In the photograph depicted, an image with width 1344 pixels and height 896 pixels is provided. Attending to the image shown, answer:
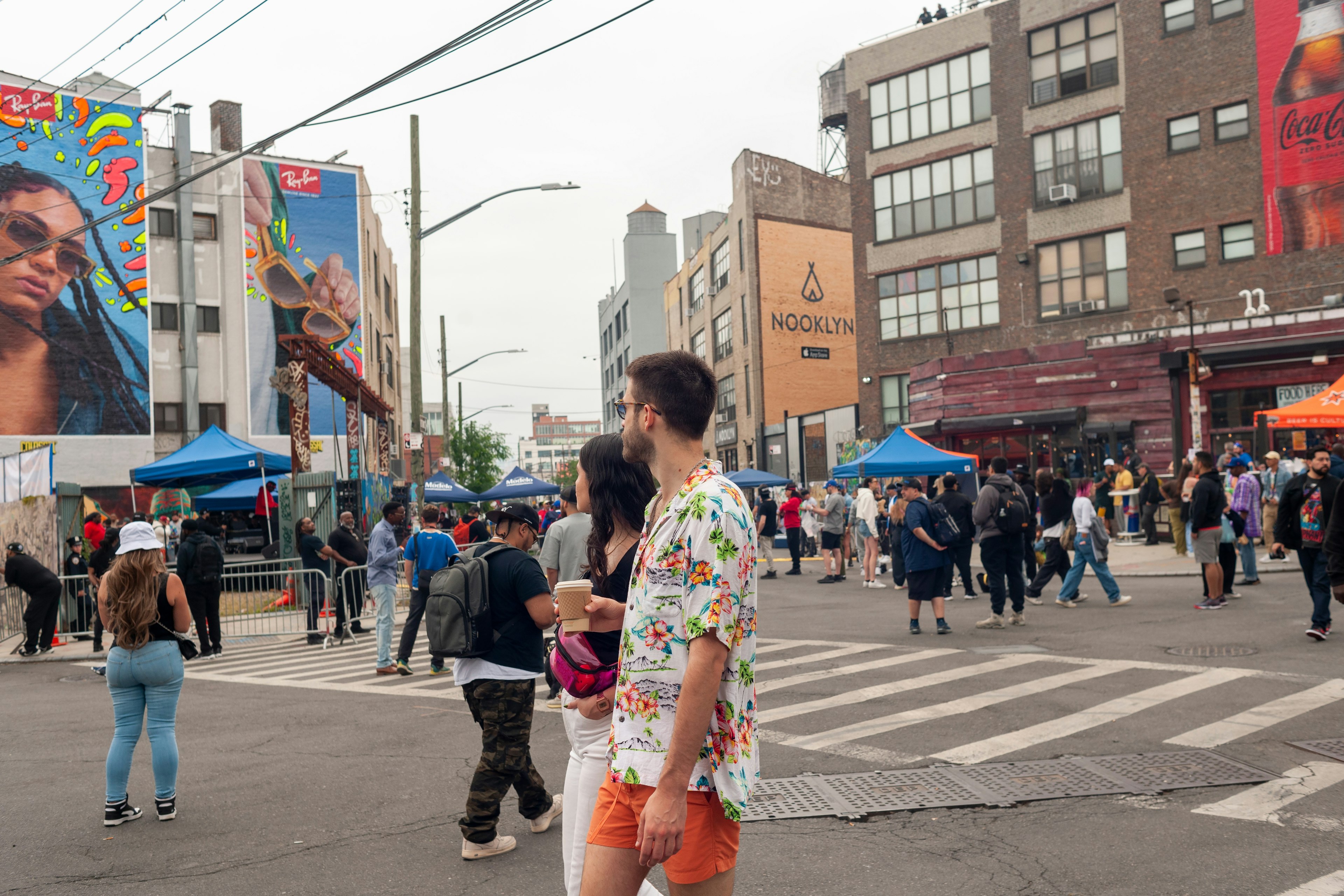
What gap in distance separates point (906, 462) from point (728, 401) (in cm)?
3350

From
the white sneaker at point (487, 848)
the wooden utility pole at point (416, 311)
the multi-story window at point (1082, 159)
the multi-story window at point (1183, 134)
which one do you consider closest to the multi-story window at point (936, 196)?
the multi-story window at point (1082, 159)

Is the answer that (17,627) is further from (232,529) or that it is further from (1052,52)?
(1052,52)

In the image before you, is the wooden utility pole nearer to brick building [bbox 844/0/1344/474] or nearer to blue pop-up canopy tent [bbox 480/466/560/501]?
blue pop-up canopy tent [bbox 480/466/560/501]

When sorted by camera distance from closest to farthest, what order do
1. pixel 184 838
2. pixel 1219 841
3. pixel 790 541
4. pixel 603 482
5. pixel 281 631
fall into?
pixel 603 482, pixel 1219 841, pixel 184 838, pixel 281 631, pixel 790 541

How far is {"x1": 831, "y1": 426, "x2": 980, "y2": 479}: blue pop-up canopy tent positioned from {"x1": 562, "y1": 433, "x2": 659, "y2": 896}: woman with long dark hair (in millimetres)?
17856

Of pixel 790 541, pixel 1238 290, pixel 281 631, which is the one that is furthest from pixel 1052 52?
pixel 281 631

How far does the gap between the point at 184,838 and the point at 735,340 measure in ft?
157

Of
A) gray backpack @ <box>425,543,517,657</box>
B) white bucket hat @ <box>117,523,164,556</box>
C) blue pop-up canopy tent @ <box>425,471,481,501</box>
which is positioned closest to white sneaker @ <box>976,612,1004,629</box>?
gray backpack @ <box>425,543,517,657</box>

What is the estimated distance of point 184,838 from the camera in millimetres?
5738

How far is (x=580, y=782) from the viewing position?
3.76m

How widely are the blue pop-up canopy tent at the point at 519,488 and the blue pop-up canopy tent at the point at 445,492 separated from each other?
0.50 m

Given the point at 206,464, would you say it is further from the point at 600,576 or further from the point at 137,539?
the point at 600,576

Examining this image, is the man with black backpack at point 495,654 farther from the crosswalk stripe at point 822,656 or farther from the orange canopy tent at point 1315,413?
the orange canopy tent at point 1315,413

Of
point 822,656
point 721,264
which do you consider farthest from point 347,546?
point 721,264
